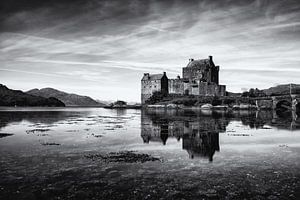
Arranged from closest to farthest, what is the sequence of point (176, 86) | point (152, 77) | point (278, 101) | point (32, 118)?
1. point (32, 118)
2. point (278, 101)
3. point (176, 86)
4. point (152, 77)

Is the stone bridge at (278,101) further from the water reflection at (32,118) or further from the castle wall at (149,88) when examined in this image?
the water reflection at (32,118)

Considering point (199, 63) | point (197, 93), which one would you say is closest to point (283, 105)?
point (197, 93)

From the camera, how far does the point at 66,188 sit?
11.4 m

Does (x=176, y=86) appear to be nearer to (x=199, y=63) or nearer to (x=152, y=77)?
(x=152, y=77)

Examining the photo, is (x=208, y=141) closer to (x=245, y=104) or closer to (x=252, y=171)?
(x=252, y=171)

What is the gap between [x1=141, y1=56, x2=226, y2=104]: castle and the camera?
5226 inches

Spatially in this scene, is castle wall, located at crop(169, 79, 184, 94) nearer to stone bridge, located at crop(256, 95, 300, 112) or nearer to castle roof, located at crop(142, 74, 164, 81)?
castle roof, located at crop(142, 74, 164, 81)

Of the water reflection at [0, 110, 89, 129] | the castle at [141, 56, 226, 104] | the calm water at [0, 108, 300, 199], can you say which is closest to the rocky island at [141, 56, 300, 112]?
the castle at [141, 56, 226, 104]

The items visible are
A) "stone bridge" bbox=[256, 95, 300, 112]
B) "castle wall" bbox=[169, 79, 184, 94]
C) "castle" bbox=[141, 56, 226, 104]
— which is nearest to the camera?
"stone bridge" bbox=[256, 95, 300, 112]

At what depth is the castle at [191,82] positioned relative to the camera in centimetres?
13275

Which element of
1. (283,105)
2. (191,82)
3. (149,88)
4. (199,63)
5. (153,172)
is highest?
(199,63)

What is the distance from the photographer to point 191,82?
136 m

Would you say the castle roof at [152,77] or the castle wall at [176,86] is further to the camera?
the castle roof at [152,77]

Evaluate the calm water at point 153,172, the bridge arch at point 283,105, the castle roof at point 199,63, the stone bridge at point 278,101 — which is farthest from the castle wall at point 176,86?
the calm water at point 153,172
